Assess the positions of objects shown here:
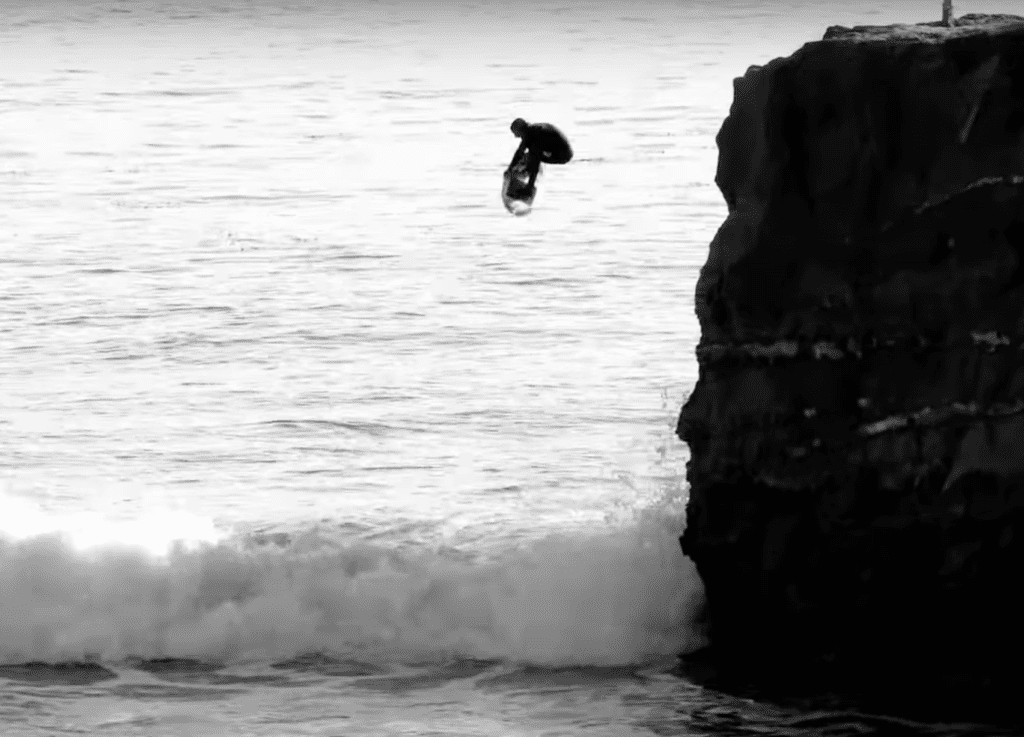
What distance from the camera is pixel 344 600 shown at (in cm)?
1639

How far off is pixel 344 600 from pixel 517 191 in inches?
107

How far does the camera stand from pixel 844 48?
46.0 ft

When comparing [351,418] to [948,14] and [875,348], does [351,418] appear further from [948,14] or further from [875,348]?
[948,14]

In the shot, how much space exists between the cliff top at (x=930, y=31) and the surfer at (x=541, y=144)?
196 centimetres

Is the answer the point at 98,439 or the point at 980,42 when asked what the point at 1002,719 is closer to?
the point at 980,42

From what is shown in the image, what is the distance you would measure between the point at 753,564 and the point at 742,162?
7.12 ft

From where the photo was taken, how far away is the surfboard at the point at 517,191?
15.5 meters

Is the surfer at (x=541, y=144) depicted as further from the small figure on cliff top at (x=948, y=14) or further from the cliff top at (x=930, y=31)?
the small figure on cliff top at (x=948, y=14)

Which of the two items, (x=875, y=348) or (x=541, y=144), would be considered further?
(x=541, y=144)

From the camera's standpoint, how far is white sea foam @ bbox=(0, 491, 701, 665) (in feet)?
52.3

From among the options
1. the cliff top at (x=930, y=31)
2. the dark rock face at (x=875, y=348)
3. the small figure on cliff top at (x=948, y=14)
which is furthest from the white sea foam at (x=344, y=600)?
the small figure on cliff top at (x=948, y=14)

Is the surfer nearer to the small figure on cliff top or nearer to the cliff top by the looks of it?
the cliff top

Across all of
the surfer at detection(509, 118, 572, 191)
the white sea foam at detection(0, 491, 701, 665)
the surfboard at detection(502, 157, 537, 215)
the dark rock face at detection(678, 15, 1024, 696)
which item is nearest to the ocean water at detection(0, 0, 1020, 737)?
the white sea foam at detection(0, 491, 701, 665)

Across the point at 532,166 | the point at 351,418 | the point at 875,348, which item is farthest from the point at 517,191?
the point at 351,418
